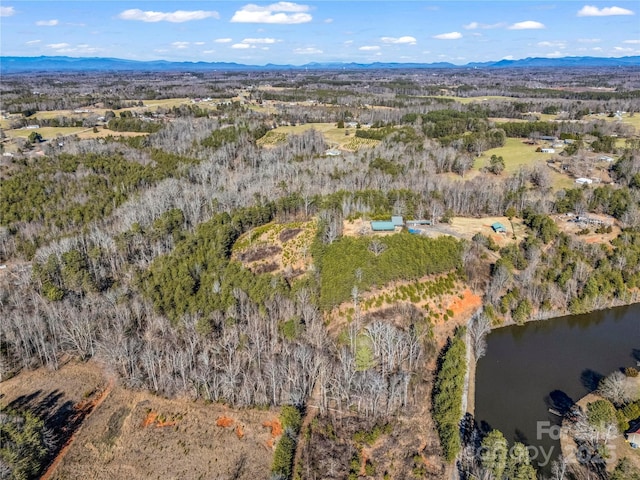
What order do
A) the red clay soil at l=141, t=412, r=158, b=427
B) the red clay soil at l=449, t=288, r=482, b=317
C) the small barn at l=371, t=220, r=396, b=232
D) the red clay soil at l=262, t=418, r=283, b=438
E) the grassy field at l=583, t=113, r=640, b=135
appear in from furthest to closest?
the grassy field at l=583, t=113, r=640, b=135
the small barn at l=371, t=220, r=396, b=232
the red clay soil at l=449, t=288, r=482, b=317
the red clay soil at l=141, t=412, r=158, b=427
the red clay soil at l=262, t=418, r=283, b=438

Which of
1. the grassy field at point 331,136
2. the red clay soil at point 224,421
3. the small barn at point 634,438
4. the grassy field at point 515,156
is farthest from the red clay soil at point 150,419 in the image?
the grassy field at point 331,136

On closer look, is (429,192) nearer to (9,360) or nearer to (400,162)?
(400,162)

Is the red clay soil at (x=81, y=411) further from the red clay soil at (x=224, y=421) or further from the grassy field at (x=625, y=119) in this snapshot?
the grassy field at (x=625, y=119)

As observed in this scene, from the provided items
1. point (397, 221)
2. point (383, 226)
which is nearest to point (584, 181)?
point (397, 221)

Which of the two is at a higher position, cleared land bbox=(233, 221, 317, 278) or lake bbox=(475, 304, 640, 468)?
cleared land bbox=(233, 221, 317, 278)

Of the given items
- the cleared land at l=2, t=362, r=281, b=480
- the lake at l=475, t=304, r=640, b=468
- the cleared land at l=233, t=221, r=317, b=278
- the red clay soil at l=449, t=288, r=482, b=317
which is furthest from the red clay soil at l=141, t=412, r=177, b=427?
the red clay soil at l=449, t=288, r=482, b=317

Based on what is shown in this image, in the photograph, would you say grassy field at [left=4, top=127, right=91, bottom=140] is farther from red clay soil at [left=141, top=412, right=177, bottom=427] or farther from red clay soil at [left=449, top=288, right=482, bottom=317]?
red clay soil at [left=449, top=288, right=482, bottom=317]
